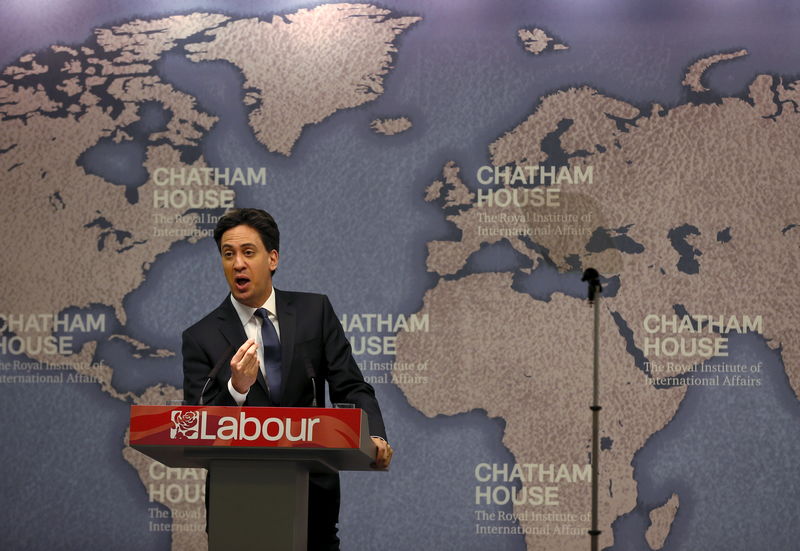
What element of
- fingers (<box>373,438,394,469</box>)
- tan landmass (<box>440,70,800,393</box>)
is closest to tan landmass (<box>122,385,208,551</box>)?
tan landmass (<box>440,70,800,393</box>)

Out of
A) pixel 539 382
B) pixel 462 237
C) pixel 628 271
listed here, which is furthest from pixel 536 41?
pixel 539 382

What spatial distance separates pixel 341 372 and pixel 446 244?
1417 millimetres

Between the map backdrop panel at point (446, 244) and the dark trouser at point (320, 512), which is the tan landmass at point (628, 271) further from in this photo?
the dark trouser at point (320, 512)

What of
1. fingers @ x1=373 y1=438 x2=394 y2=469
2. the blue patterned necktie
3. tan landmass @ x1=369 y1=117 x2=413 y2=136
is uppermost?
tan landmass @ x1=369 y1=117 x2=413 y2=136

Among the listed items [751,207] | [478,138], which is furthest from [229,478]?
[751,207]

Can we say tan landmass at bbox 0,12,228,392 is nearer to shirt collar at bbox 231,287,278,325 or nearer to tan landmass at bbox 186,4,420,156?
tan landmass at bbox 186,4,420,156

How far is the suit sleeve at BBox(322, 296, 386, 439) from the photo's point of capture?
2859 mm

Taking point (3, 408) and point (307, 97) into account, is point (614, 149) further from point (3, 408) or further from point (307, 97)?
point (3, 408)

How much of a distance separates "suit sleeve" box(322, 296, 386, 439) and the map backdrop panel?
1235mm

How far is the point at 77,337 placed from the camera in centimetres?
427

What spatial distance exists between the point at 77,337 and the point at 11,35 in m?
1.40

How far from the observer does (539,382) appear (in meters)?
4.10

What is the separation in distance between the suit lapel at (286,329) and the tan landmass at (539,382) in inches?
51.7

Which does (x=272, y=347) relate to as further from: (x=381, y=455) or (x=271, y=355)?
(x=381, y=455)
